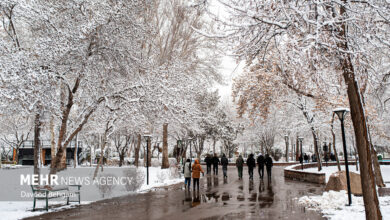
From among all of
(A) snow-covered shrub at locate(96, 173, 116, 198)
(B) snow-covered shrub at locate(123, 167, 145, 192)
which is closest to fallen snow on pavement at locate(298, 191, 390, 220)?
(B) snow-covered shrub at locate(123, 167, 145, 192)

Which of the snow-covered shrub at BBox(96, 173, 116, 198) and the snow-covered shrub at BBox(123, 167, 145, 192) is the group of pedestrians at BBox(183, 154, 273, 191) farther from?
the snow-covered shrub at BBox(96, 173, 116, 198)

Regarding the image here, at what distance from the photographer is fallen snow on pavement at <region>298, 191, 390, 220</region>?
812 centimetres

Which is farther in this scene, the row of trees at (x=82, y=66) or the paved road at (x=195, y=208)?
the row of trees at (x=82, y=66)

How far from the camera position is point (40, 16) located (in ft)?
32.3

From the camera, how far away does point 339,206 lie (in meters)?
9.50

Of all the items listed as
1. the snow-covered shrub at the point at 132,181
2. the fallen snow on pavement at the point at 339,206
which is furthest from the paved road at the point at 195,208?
the snow-covered shrub at the point at 132,181

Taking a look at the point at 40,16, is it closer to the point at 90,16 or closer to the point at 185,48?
the point at 90,16

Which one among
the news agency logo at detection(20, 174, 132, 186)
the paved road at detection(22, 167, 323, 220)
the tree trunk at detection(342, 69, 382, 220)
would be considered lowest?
the paved road at detection(22, 167, 323, 220)

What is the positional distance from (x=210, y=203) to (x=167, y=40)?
1767cm

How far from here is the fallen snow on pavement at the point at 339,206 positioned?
8117 mm

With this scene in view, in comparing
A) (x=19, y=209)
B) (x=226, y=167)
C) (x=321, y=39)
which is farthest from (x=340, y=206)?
(x=226, y=167)

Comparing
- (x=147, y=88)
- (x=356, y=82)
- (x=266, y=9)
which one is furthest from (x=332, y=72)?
(x=147, y=88)

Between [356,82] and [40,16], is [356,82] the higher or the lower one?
the lower one

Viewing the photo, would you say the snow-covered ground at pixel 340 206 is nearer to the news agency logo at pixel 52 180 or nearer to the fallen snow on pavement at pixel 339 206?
the fallen snow on pavement at pixel 339 206
